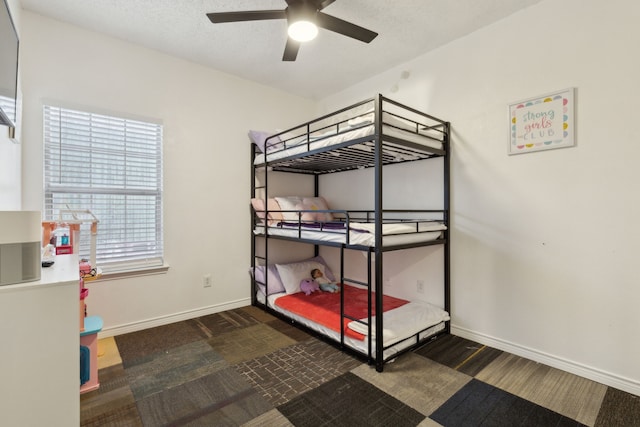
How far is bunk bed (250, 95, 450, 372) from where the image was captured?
6.87 ft

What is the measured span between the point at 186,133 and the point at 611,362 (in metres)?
3.65

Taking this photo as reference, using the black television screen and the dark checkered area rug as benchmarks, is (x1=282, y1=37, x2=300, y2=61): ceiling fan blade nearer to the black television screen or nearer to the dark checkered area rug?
the black television screen

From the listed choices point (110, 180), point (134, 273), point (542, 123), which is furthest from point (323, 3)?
point (134, 273)

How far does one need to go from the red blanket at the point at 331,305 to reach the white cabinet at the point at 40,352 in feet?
5.35

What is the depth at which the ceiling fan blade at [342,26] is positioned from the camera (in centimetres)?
181

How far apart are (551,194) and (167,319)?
10.8 ft

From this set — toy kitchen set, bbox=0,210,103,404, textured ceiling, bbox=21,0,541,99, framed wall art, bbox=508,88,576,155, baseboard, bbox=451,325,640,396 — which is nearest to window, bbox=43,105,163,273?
textured ceiling, bbox=21,0,541,99

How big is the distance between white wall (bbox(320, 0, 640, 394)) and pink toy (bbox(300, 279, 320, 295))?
4.40 ft

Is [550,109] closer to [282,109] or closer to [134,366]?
[282,109]

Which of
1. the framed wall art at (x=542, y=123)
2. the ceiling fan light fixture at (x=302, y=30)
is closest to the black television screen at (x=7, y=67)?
the ceiling fan light fixture at (x=302, y=30)

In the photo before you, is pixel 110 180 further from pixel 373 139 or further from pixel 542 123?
pixel 542 123

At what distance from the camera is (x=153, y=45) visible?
2.64 m

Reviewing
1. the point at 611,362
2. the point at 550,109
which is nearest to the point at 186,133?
the point at 550,109

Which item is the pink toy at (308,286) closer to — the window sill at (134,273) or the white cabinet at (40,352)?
the window sill at (134,273)
